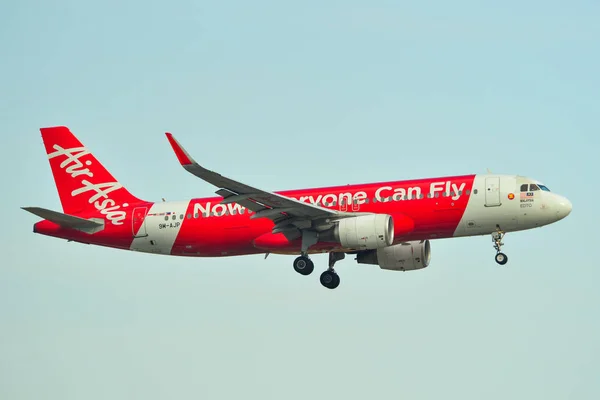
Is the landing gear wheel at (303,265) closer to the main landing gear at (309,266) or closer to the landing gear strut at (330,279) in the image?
the main landing gear at (309,266)

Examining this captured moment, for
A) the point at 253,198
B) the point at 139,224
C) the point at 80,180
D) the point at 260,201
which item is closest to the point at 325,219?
the point at 260,201

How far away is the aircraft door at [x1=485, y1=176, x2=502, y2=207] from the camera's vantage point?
5266 cm

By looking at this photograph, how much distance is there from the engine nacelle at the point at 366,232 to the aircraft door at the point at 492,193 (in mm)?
4415

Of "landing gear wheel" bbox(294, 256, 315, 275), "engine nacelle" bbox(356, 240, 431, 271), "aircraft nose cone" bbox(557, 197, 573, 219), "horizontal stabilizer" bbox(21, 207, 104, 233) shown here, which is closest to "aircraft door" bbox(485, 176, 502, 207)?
"aircraft nose cone" bbox(557, 197, 573, 219)

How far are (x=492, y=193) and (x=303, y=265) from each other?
924cm

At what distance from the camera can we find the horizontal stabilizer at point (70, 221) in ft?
182

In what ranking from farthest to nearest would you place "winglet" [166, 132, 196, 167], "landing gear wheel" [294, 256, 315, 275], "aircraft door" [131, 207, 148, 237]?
"aircraft door" [131, 207, 148, 237], "landing gear wheel" [294, 256, 315, 275], "winglet" [166, 132, 196, 167]

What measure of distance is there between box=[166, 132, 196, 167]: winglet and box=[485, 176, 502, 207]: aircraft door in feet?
45.7

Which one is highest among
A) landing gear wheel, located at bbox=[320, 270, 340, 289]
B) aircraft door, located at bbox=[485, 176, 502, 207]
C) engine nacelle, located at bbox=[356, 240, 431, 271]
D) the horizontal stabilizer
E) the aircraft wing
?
aircraft door, located at bbox=[485, 176, 502, 207]

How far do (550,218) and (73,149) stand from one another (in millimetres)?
24507

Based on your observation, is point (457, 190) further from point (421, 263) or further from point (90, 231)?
point (90, 231)

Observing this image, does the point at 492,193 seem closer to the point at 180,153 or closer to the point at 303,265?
the point at 303,265

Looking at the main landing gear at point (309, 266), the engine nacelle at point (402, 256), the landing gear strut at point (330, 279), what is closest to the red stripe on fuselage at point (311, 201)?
the main landing gear at point (309, 266)

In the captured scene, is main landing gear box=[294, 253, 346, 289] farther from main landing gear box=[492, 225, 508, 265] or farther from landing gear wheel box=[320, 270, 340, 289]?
main landing gear box=[492, 225, 508, 265]
